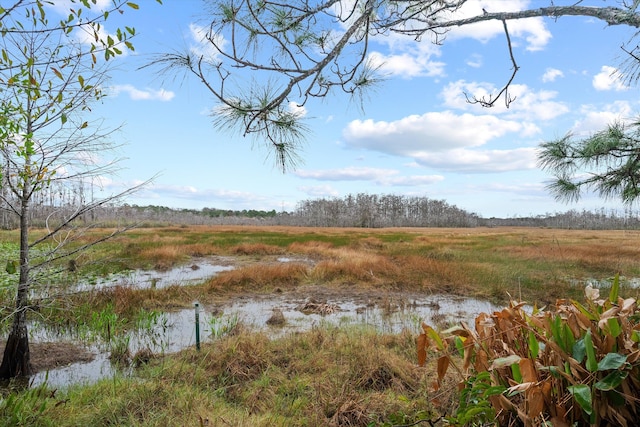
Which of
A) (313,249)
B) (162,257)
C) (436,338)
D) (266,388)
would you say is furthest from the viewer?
(313,249)

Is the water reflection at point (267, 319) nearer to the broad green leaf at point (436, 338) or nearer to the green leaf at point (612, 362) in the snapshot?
the broad green leaf at point (436, 338)

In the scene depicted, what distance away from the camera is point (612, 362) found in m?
1.09

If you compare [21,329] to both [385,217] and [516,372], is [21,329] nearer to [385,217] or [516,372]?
[516,372]

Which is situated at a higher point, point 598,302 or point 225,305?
point 598,302

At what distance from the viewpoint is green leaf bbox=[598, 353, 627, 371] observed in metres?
1.06

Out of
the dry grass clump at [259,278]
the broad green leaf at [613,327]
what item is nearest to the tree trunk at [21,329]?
the broad green leaf at [613,327]

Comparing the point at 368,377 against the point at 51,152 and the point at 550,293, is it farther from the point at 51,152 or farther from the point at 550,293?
the point at 550,293

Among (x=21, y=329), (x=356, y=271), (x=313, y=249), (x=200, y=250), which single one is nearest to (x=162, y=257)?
(x=200, y=250)

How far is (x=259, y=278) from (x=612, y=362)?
1183 cm

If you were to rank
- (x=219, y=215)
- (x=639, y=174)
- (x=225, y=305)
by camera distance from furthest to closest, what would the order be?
(x=219, y=215) → (x=225, y=305) → (x=639, y=174)

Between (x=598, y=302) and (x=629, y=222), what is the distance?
9885 centimetres

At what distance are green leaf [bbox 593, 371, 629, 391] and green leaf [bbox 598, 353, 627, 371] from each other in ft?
0.09

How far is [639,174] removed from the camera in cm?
703

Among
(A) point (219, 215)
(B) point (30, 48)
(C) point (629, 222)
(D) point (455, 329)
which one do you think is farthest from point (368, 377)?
(A) point (219, 215)
